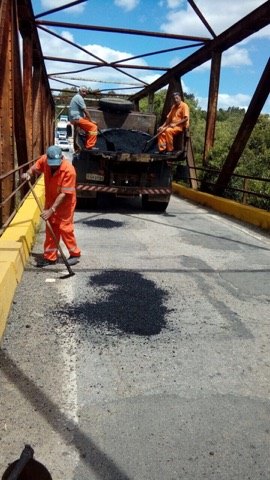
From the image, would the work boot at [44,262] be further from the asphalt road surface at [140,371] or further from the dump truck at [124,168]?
the dump truck at [124,168]

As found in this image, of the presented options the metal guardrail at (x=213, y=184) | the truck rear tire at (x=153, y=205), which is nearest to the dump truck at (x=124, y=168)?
the truck rear tire at (x=153, y=205)

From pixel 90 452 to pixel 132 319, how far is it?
179 cm

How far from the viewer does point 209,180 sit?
13094 mm

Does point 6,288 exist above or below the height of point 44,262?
above

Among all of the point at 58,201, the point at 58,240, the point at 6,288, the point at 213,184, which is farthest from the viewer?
the point at 213,184

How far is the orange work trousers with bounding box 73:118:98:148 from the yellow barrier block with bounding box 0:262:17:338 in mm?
5702

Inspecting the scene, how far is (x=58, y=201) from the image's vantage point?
5.55 metres

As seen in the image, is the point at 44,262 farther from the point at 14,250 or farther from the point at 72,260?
the point at 14,250

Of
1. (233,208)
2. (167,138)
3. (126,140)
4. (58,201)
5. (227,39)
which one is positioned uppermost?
(227,39)

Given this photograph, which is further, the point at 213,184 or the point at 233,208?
the point at 213,184

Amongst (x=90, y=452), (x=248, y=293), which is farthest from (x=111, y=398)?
(x=248, y=293)

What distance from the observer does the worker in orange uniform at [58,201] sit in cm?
555

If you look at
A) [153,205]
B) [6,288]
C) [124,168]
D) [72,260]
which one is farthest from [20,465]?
[153,205]

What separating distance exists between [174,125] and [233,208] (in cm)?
226
